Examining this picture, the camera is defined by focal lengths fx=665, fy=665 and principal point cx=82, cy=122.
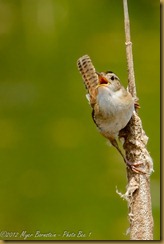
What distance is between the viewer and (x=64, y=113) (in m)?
4.21

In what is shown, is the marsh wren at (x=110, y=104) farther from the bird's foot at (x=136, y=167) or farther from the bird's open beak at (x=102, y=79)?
the bird's foot at (x=136, y=167)

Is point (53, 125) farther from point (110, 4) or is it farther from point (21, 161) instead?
point (110, 4)

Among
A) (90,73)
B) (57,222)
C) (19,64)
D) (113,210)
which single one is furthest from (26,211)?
(90,73)

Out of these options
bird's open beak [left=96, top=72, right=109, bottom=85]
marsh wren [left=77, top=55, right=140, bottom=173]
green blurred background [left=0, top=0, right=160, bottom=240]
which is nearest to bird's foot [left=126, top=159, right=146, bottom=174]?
marsh wren [left=77, top=55, right=140, bottom=173]

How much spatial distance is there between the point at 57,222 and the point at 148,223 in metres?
2.03

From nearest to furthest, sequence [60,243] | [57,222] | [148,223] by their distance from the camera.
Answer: [148,223]
[60,243]
[57,222]

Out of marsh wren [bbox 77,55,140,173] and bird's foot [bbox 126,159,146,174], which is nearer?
bird's foot [bbox 126,159,146,174]

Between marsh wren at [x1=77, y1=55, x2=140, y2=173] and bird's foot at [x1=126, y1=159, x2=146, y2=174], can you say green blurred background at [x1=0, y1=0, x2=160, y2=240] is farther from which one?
bird's foot at [x1=126, y1=159, x2=146, y2=174]

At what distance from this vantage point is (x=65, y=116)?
4207mm

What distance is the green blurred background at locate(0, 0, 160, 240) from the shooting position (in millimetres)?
3768

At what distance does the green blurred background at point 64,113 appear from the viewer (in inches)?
148

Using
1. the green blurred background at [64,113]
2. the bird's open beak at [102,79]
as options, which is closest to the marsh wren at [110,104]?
the bird's open beak at [102,79]

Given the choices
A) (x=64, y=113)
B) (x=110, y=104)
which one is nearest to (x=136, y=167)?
(x=110, y=104)

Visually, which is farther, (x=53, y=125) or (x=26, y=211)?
(x=53, y=125)
